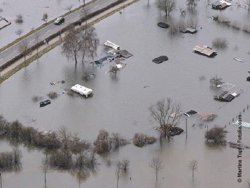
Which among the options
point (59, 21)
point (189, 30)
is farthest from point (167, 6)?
point (59, 21)

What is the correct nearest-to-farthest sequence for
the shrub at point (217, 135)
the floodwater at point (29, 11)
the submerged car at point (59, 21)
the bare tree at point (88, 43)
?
the shrub at point (217, 135)
the bare tree at point (88, 43)
the floodwater at point (29, 11)
the submerged car at point (59, 21)

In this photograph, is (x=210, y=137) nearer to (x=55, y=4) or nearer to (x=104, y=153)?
(x=104, y=153)

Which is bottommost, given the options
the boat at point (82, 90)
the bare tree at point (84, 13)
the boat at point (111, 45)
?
the boat at point (82, 90)

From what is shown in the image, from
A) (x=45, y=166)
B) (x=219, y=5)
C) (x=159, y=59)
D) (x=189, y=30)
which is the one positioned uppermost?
(x=219, y=5)

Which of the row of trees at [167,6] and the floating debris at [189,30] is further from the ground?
the row of trees at [167,6]

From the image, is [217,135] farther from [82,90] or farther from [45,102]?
[45,102]

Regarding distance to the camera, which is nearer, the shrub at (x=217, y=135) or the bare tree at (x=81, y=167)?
the bare tree at (x=81, y=167)

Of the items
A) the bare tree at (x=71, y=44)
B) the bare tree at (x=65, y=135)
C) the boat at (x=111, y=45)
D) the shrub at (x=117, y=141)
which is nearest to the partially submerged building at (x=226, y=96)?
the shrub at (x=117, y=141)

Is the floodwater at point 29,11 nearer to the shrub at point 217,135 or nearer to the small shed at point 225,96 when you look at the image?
the small shed at point 225,96

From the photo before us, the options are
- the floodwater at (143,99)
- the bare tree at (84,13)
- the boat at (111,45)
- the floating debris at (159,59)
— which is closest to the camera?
the floodwater at (143,99)
